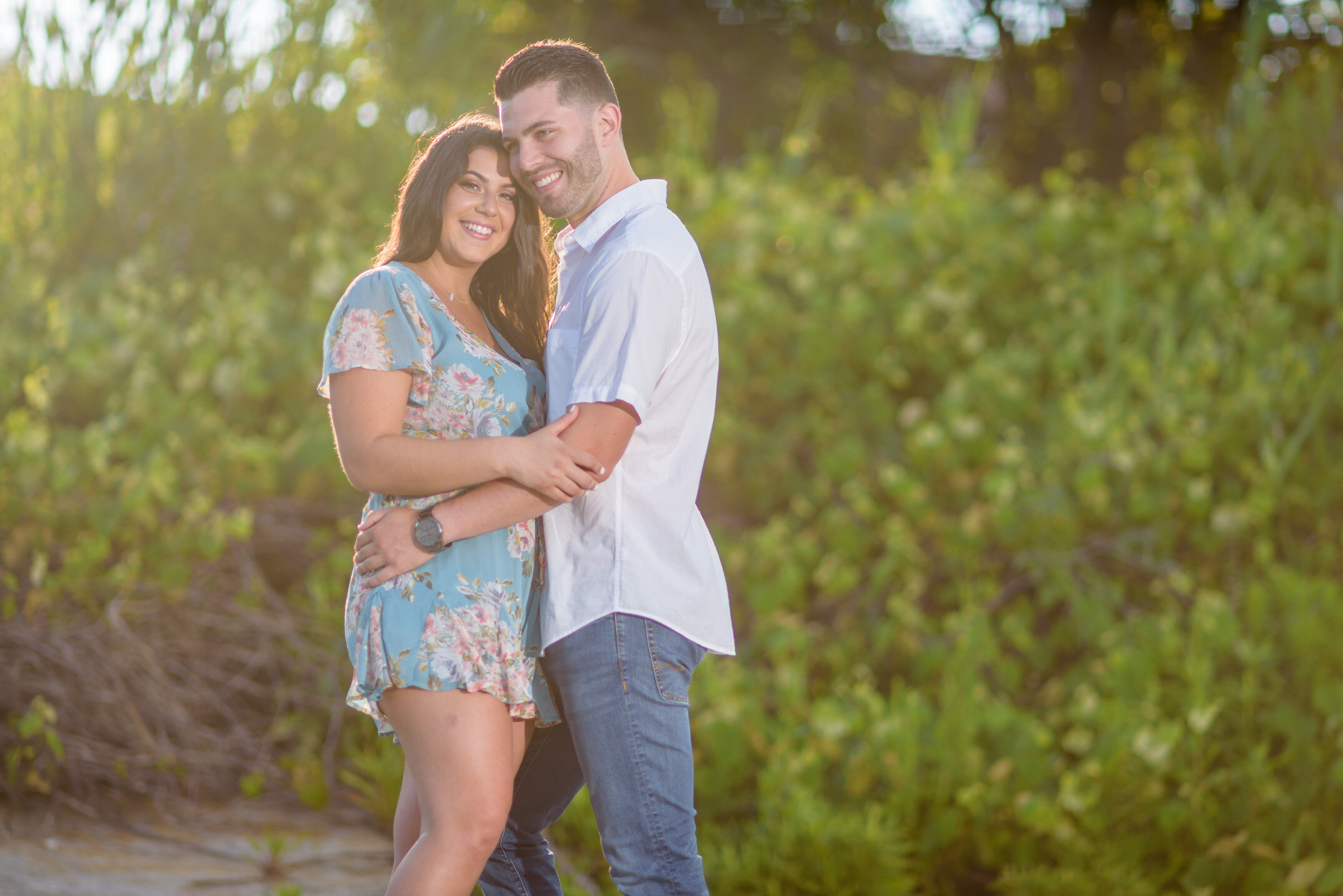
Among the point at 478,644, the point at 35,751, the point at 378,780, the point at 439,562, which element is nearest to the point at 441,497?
the point at 439,562

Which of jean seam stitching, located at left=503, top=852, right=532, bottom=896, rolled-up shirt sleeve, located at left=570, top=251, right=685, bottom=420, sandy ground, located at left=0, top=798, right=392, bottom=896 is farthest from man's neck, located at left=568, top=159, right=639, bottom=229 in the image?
sandy ground, located at left=0, top=798, right=392, bottom=896

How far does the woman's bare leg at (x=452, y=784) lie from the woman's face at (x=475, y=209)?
79 cm

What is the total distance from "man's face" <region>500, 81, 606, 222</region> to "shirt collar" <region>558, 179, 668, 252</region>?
0.06m

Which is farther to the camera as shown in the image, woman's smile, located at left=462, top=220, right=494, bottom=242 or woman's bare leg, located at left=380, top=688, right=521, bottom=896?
woman's smile, located at left=462, top=220, right=494, bottom=242

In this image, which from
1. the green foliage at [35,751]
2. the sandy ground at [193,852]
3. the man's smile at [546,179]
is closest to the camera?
the man's smile at [546,179]

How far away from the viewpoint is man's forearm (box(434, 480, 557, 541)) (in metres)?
1.82

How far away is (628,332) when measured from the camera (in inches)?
70.2

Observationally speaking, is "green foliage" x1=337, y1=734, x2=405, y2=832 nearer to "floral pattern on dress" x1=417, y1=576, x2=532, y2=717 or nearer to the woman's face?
"floral pattern on dress" x1=417, y1=576, x2=532, y2=717

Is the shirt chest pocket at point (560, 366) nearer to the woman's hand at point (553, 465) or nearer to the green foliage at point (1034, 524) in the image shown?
the woman's hand at point (553, 465)

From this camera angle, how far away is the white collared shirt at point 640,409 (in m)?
1.80

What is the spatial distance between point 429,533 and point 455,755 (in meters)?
0.36

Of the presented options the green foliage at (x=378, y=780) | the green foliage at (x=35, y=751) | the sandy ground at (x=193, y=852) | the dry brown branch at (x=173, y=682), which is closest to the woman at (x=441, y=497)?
the sandy ground at (x=193, y=852)

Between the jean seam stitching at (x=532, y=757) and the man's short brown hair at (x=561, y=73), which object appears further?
the jean seam stitching at (x=532, y=757)

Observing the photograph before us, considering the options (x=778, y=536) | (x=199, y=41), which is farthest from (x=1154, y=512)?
(x=199, y=41)
